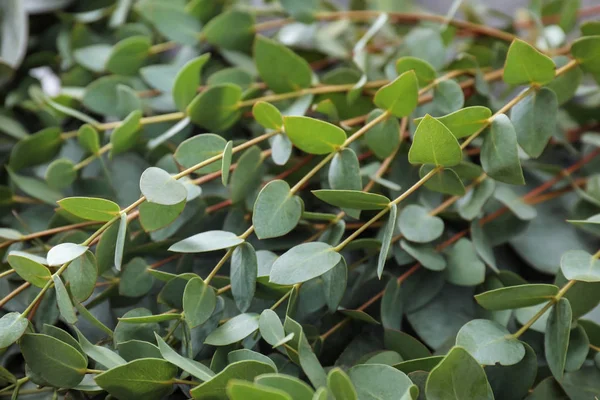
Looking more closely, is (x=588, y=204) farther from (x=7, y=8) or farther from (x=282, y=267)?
(x=7, y=8)

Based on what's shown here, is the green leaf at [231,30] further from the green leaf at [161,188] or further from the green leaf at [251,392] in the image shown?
the green leaf at [251,392]

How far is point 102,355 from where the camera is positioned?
0.27 metres

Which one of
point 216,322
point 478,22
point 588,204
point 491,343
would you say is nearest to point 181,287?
point 216,322

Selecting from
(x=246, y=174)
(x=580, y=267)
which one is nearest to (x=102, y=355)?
(x=246, y=174)

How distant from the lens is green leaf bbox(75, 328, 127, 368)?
0.88 feet

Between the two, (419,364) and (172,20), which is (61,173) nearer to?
(172,20)

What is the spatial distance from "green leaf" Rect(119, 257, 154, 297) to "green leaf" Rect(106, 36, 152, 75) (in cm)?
18

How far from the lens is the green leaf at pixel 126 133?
360 millimetres

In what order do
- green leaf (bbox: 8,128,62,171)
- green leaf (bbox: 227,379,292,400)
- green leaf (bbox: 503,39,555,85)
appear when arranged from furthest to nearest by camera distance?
1. green leaf (bbox: 8,128,62,171)
2. green leaf (bbox: 503,39,555,85)
3. green leaf (bbox: 227,379,292,400)

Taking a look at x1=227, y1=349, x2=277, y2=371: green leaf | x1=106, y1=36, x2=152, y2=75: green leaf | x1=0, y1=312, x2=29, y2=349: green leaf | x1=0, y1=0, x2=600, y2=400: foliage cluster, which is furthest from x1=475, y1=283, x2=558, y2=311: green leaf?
x1=106, y1=36, x2=152, y2=75: green leaf

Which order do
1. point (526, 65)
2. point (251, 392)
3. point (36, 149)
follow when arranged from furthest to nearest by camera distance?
1. point (36, 149)
2. point (526, 65)
3. point (251, 392)

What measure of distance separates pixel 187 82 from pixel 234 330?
17 cm

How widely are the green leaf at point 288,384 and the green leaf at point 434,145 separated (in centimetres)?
12

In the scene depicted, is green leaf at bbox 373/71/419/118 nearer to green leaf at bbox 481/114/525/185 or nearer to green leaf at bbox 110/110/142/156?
green leaf at bbox 481/114/525/185
